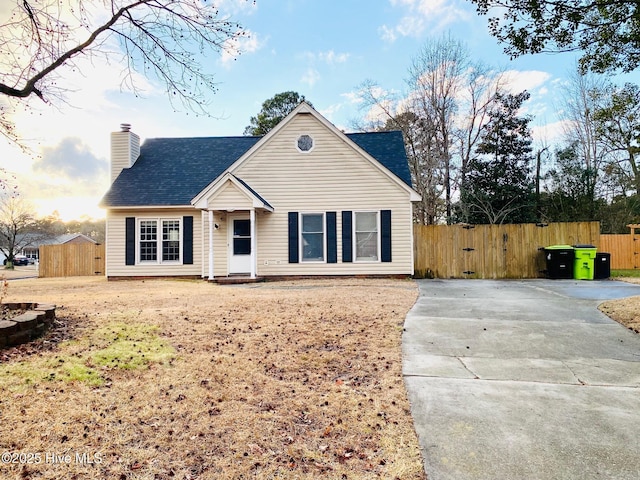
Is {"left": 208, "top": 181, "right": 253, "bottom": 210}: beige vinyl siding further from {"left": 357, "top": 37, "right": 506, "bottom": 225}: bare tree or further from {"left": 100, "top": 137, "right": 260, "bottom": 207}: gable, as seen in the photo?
{"left": 357, "top": 37, "right": 506, "bottom": 225}: bare tree

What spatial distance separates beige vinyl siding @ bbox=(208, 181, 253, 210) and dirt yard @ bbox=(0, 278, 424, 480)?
7.03 metres

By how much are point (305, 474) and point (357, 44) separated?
1419 centimetres

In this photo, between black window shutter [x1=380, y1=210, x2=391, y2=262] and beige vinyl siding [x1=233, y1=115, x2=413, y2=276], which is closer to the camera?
black window shutter [x1=380, y1=210, x2=391, y2=262]

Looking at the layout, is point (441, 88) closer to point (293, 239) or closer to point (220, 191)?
point (293, 239)

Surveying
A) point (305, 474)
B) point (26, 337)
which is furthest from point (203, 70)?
point (305, 474)

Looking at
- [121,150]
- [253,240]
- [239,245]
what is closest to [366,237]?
[253,240]

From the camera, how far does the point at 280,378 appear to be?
3.96 metres

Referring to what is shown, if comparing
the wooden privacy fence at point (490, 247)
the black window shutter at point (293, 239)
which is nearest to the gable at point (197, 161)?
the black window shutter at point (293, 239)

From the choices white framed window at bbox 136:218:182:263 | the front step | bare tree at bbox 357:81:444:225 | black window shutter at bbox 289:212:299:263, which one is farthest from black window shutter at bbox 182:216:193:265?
bare tree at bbox 357:81:444:225

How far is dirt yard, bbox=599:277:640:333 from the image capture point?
→ 615 cm

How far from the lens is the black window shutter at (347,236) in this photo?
532 inches

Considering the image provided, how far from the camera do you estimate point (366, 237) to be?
1375 cm

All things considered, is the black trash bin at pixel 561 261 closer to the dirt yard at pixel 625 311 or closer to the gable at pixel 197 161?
the gable at pixel 197 161

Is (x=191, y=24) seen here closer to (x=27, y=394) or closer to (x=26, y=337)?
(x=26, y=337)
